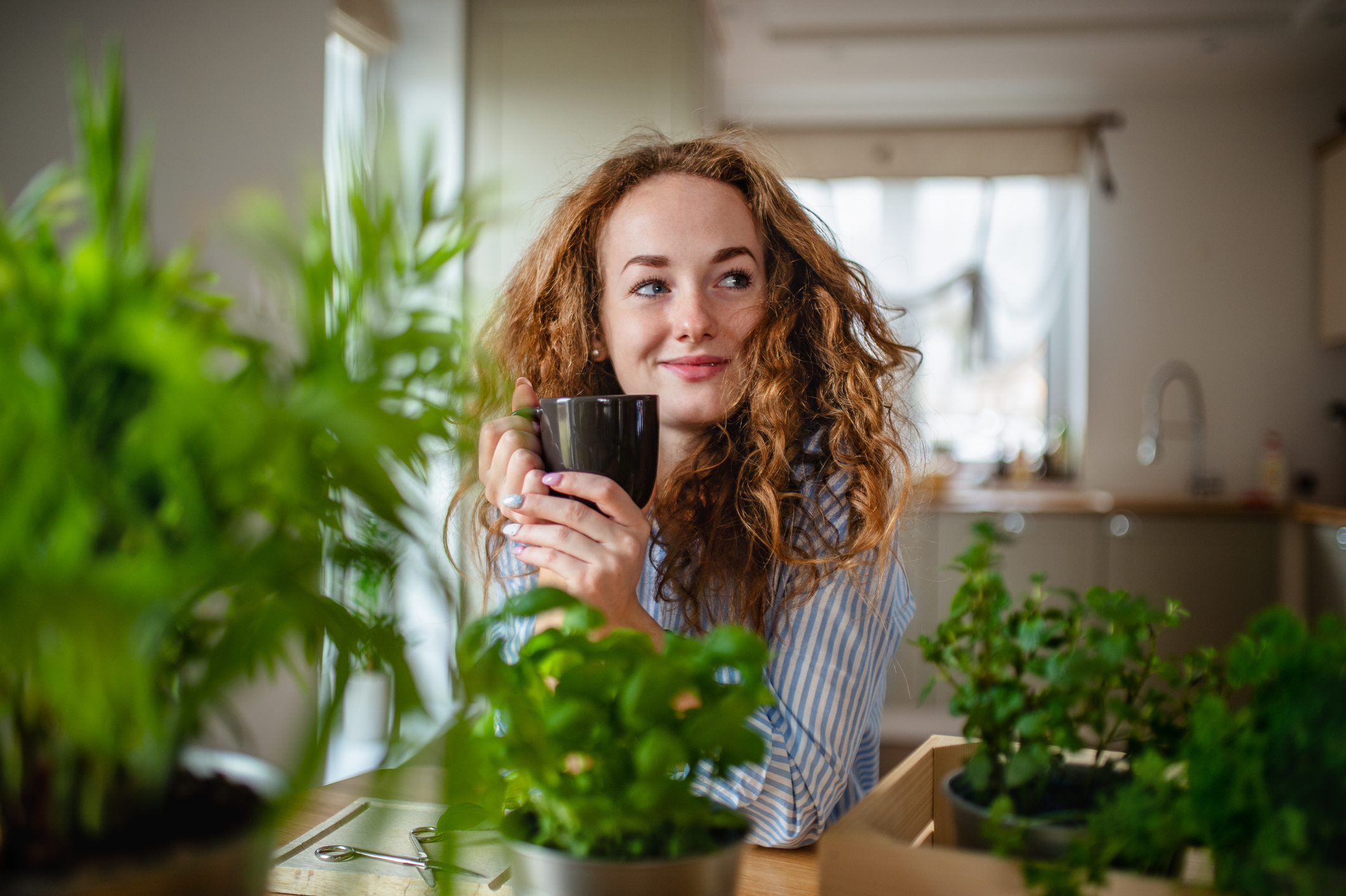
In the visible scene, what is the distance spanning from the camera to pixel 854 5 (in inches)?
140

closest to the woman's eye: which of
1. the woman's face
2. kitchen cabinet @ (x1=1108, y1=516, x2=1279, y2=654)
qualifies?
the woman's face

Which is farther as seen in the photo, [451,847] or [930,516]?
[930,516]

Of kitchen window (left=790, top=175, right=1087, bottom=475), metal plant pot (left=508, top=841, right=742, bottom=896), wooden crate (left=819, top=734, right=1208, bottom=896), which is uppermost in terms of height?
kitchen window (left=790, top=175, right=1087, bottom=475)

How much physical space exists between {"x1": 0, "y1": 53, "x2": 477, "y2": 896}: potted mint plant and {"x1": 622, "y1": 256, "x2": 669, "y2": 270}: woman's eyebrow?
2.69ft

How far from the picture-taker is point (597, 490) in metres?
0.74

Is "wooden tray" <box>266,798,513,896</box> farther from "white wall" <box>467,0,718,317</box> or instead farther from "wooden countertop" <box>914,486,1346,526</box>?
"wooden countertop" <box>914,486,1346,526</box>

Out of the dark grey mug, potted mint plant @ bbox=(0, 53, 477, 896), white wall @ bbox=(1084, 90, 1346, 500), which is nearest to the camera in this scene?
potted mint plant @ bbox=(0, 53, 477, 896)

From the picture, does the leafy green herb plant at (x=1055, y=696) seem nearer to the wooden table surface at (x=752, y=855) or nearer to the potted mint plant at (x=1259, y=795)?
the potted mint plant at (x=1259, y=795)

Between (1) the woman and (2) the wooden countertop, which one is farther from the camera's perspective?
(2) the wooden countertop

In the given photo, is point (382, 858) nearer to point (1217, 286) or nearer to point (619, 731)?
point (619, 731)

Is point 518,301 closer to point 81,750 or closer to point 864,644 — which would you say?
point 864,644

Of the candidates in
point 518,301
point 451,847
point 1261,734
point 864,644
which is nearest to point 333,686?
point 451,847

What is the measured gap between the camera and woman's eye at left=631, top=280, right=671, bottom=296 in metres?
1.12

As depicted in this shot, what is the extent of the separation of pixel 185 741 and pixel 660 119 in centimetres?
322
